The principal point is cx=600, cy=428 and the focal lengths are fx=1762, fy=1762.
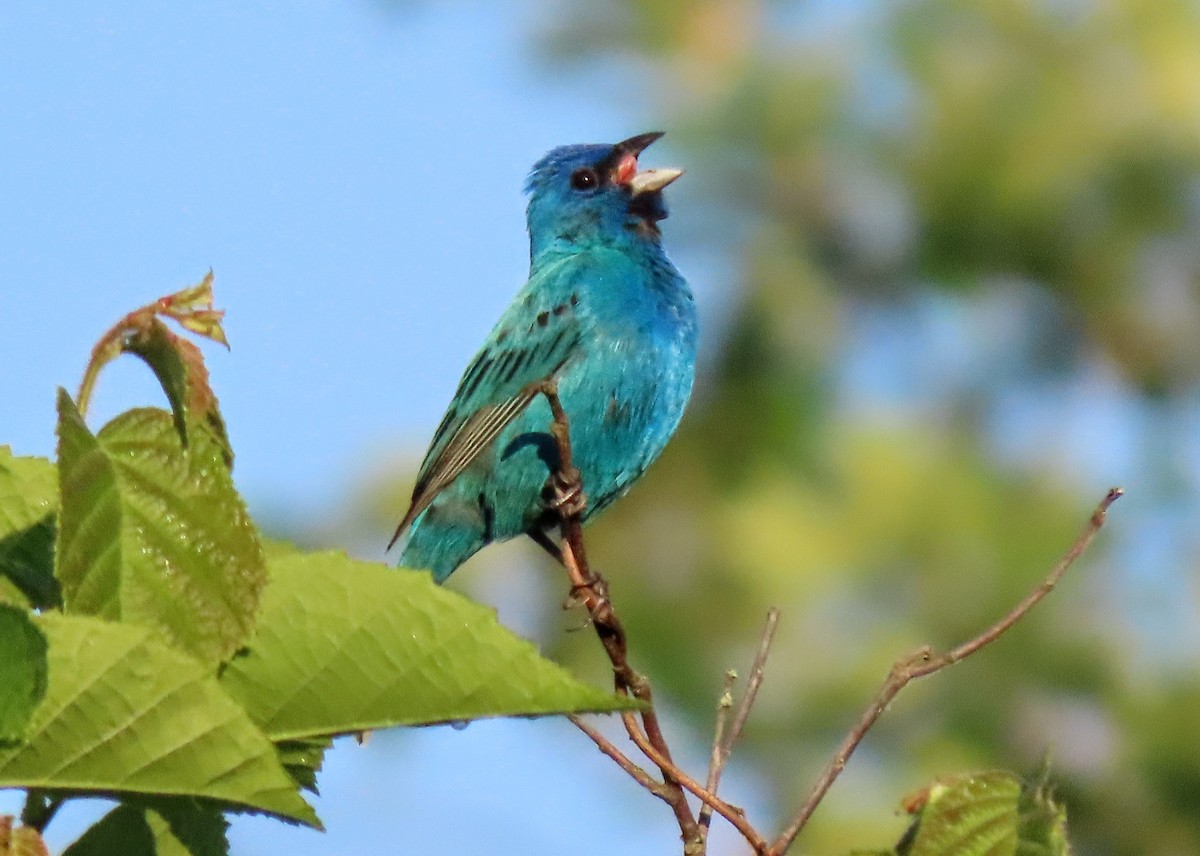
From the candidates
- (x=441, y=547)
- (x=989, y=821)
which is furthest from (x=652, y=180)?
(x=989, y=821)

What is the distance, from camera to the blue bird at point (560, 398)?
5.15 meters

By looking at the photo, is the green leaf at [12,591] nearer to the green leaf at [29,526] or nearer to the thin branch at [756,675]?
the green leaf at [29,526]

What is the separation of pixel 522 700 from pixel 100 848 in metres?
0.50

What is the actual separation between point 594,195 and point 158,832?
14.9 feet

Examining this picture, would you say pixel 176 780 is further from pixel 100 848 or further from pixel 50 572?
pixel 50 572

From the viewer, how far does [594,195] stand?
20.6 feet

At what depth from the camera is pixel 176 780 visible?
161 centimetres

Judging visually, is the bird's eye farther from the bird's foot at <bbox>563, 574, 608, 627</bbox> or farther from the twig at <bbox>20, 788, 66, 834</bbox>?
the twig at <bbox>20, 788, 66, 834</bbox>

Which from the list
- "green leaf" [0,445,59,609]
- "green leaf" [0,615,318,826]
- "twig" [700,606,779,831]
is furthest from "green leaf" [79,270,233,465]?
"twig" [700,606,779,831]

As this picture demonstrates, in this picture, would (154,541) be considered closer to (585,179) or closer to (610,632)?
(610,632)

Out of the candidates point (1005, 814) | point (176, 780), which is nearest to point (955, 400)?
point (1005, 814)

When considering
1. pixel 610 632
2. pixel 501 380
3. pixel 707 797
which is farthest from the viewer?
pixel 501 380

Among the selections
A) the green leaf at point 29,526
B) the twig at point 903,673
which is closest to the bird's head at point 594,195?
the twig at point 903,673

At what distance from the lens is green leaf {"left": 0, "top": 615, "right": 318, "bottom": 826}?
158cm
